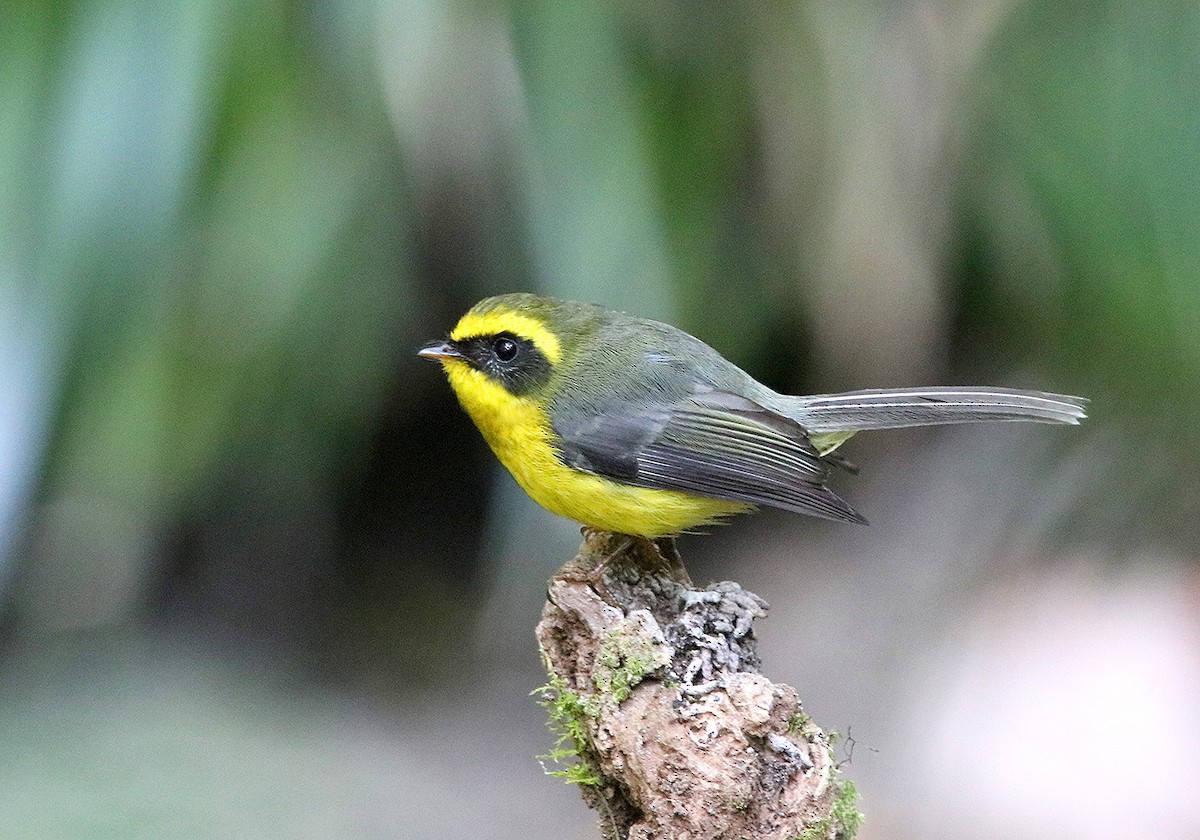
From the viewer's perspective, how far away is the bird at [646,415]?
2.92m

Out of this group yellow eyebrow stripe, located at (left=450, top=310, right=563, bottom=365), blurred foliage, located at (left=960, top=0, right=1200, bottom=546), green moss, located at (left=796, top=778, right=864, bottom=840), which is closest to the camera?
green moss, located at (left=796, top=778, right=864, bottom=840)

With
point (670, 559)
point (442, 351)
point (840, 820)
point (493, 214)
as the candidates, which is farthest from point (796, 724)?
point (493, 214)

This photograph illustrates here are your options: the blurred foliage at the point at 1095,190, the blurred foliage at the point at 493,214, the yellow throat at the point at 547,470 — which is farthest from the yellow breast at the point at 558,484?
the blurred foliage at the point at 1095,190

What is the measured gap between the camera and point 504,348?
3.14m

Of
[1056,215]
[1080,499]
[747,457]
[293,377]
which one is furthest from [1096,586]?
[293,377]

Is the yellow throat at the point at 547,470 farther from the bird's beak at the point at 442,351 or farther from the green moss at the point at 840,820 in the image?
the green moss at the point at 840,820

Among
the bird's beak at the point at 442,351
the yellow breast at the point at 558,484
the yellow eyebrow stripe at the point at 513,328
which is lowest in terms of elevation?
the yellow breast at the point at 558,484

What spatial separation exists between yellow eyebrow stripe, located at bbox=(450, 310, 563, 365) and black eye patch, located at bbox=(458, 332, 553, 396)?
14 mm

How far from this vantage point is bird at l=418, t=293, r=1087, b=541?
292 cm

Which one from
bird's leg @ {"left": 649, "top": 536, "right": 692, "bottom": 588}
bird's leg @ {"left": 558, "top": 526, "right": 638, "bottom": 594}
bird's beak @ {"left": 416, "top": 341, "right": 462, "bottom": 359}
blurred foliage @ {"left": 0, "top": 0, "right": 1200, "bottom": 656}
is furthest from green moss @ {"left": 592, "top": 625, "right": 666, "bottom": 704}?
blurred foliage @ {"left": 0, "top": 0, "right": 1200, "bottom": 656}

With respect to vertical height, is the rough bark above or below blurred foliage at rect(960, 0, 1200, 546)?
below

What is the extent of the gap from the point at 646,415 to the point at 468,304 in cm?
205

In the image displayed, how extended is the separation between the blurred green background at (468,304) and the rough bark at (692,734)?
2.59 meters

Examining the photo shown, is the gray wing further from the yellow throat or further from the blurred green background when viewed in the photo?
the blurred green background
